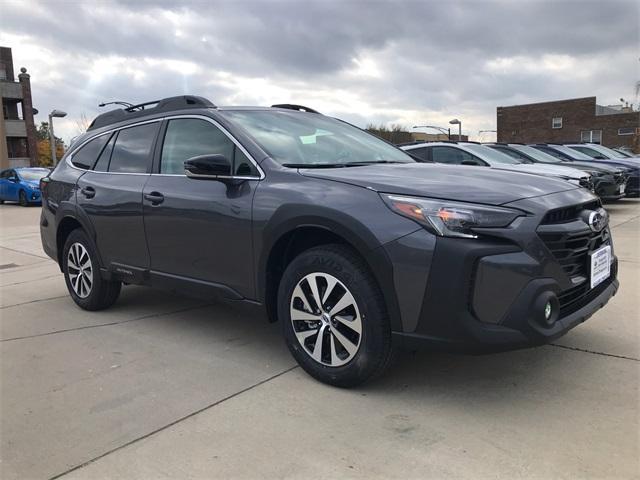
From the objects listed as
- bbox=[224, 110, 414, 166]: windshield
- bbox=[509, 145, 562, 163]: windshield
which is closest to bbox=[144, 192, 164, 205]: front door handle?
bbox=[224, 110, 414, 166]: windshield

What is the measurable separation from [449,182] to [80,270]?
3669 millimetres

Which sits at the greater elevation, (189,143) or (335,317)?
(189,143)

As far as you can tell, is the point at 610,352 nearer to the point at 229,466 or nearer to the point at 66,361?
the point at 229,466

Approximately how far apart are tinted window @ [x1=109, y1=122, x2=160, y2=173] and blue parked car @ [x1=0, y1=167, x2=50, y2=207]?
Result: 16417mm

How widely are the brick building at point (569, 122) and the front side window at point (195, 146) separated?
1714 inches

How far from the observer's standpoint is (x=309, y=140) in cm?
399

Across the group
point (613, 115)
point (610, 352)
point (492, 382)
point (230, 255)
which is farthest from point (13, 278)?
point (613, 115)

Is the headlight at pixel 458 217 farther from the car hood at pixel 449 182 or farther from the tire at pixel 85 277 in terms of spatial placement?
the tire at pixel 85 277

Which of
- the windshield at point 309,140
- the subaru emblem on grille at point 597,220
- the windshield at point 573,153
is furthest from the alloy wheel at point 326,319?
the windshield at point 573,153

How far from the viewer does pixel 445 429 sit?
9.00 ft

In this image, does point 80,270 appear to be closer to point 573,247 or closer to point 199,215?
point 199,215

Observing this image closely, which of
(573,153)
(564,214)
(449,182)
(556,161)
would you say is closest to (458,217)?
(449,182)

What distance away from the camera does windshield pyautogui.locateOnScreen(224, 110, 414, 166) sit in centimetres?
372

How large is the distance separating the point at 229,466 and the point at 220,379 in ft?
3.27
